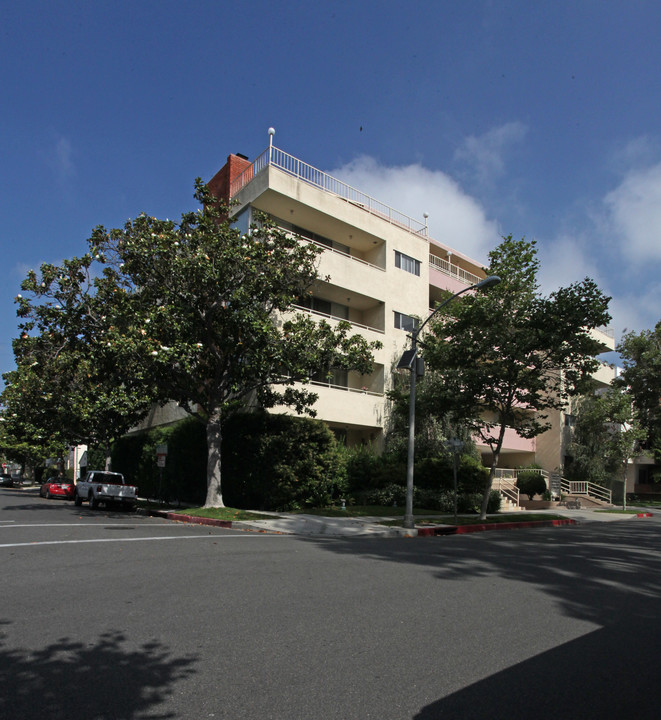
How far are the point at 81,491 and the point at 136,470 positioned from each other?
7.54 metres

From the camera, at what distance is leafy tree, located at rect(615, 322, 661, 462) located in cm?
4406

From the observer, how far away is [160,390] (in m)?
22.5

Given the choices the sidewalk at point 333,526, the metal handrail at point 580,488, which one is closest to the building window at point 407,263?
the metal handrail at point 580,488

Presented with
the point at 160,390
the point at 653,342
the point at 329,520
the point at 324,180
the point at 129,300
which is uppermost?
the point at 324,180

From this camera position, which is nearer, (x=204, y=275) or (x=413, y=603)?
(x=413, y=603)

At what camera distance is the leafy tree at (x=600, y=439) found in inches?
1467

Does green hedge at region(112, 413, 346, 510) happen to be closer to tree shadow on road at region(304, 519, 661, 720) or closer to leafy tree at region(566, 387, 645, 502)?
tree shadow on road at region(304, 519, 661, 720)

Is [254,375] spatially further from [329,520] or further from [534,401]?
[534,401]

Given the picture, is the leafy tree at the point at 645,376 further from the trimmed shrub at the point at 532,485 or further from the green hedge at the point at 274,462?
the green hedge at the point at 274,462

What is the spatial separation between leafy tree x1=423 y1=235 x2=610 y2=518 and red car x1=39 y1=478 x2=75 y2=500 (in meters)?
25.5

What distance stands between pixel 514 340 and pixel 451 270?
16.9 metres

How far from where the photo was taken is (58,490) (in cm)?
3575

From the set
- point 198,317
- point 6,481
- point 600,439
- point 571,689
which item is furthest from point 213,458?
point 6,481

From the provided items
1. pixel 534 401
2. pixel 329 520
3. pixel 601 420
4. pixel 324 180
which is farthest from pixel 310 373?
pixel 601 420
